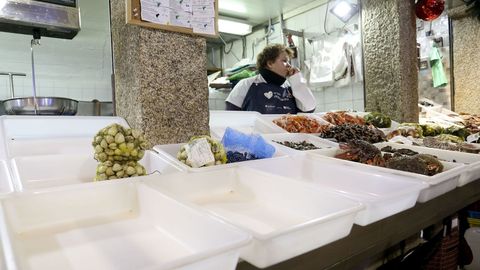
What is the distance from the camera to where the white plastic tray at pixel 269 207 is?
0.64m

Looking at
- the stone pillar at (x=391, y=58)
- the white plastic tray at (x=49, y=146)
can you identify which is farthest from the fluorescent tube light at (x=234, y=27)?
the white plastic tray at (x=49, y=146)

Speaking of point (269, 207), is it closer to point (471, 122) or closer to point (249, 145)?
point (249, 145)

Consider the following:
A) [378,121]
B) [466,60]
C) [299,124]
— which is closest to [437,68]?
[466,60]

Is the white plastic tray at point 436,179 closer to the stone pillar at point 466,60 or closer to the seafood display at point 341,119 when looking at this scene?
the seafood display at point 341,119

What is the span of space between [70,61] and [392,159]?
282 inches

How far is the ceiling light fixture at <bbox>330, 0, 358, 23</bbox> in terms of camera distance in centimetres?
421

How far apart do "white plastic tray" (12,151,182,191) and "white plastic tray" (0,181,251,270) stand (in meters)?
0.29

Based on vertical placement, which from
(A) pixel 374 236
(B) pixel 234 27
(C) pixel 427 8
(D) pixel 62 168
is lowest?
(A) pixel 374 236

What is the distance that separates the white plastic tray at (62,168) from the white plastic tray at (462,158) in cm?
115

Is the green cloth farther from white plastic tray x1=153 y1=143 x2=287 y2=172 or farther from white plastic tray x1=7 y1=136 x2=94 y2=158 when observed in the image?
white plastic tray x1=7 y1=136 x2=94 y2=158

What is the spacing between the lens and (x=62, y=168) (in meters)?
1.26

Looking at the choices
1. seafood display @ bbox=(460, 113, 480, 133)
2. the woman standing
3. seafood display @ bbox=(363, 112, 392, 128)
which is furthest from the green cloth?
seafood display @ bbox=(363, 112, 392, 128)

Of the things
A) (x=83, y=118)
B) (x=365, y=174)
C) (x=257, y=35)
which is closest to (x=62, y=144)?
(x=83, y=118)

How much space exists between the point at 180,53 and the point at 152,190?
34.2 inches
